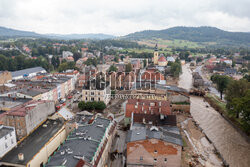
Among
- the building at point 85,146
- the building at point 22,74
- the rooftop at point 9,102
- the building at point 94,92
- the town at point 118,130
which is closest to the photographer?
the building at point 85,146

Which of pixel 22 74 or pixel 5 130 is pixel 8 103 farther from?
pixel 22 74

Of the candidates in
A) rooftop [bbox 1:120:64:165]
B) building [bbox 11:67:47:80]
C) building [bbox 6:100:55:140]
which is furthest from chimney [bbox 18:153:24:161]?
building [bbox 11:67:47:80]

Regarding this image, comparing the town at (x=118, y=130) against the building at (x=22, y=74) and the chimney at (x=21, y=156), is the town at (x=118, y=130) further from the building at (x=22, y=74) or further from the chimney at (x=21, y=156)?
the building at (x=22, y=74)

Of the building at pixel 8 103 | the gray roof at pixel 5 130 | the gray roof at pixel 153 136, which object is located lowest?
the gray roof at pixel 153 136

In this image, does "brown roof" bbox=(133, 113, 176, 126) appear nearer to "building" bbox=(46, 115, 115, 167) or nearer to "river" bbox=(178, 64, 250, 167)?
"building" bbox=(46, 115, 115, 167)

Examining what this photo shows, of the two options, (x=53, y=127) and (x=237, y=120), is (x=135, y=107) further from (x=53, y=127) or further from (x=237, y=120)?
(x=237, y=120)

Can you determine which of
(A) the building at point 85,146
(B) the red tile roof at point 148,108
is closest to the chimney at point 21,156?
(A) the building at point 85,146
